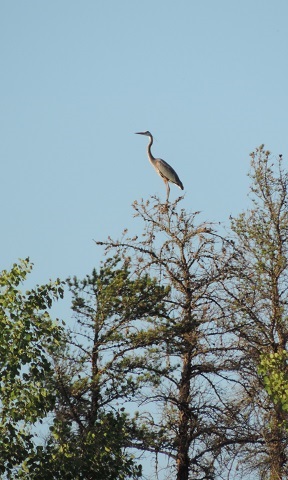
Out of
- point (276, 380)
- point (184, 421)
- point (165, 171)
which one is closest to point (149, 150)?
point (165, 171)

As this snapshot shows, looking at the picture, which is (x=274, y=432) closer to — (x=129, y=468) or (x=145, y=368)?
(x=145, y=368)

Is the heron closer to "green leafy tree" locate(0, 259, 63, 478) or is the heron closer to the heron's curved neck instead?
the heron's curved neck

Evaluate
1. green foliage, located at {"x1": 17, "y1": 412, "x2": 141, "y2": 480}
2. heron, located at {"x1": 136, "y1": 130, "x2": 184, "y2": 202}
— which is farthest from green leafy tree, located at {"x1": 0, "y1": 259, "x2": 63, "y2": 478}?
heron, located at {"x1": 136, "y1": 130, "x2": 184, "y2": 202}

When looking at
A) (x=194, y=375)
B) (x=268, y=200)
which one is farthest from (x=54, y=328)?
(x=268, y=200)

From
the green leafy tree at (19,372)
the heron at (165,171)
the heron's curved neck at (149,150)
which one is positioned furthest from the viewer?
the heron's curved neck at (149,150)

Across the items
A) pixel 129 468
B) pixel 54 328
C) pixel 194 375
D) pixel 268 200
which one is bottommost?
pixel 129 468

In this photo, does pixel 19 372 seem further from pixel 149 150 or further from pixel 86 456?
pixel 149 150

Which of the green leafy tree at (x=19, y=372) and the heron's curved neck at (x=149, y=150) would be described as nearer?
the green leafy tree at (x=19, y=372)

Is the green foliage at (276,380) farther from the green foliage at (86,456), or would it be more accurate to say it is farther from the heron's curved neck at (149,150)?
the heron's curved neck at (149,150)

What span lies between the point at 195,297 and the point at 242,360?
2.04m

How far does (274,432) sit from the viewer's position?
33344 millimetres

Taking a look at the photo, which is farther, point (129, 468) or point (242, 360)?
point (242, 360)

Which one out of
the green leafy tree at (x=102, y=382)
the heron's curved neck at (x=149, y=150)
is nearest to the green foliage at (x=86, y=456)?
the green leafy tree at (x=102, y=382)

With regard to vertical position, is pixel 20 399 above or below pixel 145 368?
below
